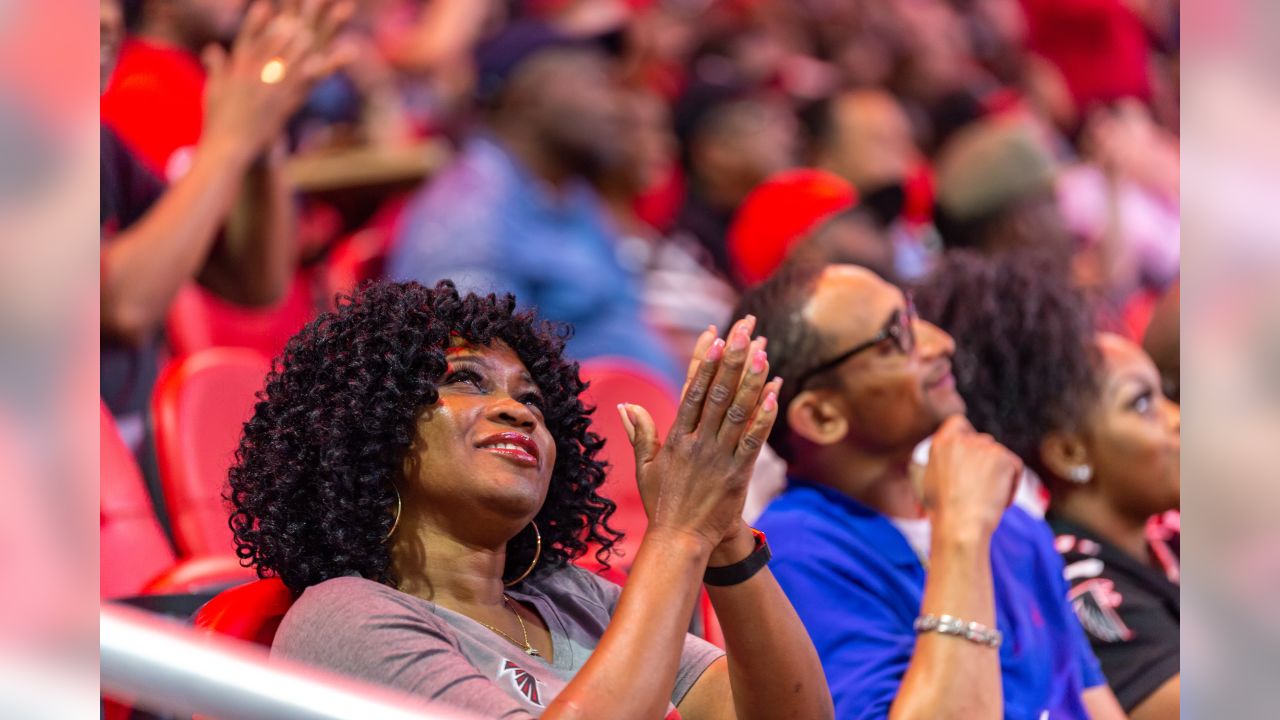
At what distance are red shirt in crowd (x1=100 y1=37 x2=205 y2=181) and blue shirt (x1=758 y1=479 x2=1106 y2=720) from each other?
1.74 m

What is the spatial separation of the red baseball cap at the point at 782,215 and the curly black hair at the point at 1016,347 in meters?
1.10

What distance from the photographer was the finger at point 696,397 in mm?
1319

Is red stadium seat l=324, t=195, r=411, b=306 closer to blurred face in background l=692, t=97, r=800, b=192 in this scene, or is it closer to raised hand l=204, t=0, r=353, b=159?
raised hand l=204, t=0, r=353, b=159

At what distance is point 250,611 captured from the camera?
1.47 metres

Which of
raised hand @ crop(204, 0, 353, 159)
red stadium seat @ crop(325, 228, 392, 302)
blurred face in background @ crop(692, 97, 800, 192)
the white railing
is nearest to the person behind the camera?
the white railing

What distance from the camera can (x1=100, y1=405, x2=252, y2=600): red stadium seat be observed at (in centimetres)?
196

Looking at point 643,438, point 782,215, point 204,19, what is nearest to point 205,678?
point 643,438

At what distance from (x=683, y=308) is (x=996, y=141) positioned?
51.4 inches

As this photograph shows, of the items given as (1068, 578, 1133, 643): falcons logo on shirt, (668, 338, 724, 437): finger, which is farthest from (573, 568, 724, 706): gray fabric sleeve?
(1068, 578, 1133, 643): falcons logo on shirt

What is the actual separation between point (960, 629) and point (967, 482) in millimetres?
221

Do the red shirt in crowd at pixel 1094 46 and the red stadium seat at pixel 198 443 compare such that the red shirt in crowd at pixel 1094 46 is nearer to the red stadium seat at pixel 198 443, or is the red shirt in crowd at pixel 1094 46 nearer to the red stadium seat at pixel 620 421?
the red stadium seat at pixel 620 421

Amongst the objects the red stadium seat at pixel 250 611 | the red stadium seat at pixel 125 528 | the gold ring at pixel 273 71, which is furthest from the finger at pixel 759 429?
the gold ring at pixel 273 71

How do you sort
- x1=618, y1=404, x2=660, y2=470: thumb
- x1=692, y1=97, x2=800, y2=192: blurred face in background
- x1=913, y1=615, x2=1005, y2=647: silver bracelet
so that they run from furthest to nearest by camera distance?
1. x1=692, y1=97, x2=800, y2=192: blurred face in background
2. x1=913, y1=615, x2=1005, y2=647: silver bracelet
3. x1=618, y1=404, x2=660, y2=470: thumb

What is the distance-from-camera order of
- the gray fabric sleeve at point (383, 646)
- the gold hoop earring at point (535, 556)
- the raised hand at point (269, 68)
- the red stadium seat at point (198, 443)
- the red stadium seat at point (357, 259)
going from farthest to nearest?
the red stadium seat at point (357, 259) → the raised hand at point (269, 68) → the red stadium seat at point (198, 443) → the gold hoop earring at point (535, 556) → the gray fabric sleeve at point (383, 646)
